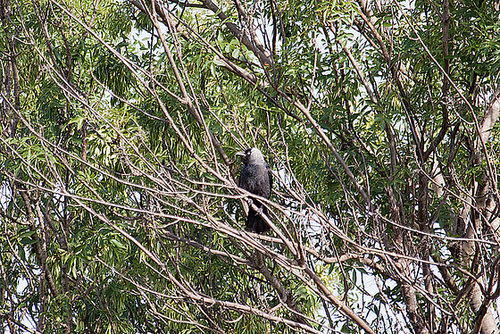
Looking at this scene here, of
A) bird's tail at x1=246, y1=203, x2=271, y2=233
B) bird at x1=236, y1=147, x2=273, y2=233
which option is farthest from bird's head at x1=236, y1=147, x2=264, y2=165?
bird's tail at x1=246, y1=203, x2=271, y2=233

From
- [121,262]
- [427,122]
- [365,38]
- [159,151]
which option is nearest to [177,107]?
[159,151]

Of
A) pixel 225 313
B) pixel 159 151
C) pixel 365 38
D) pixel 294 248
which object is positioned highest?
pixel 365 38

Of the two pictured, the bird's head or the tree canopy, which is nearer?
the tree canopy

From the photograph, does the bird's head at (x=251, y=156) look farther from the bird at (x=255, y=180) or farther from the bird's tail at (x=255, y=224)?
the bird's tail at (x=255, y=224)

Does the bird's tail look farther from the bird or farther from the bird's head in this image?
the bird's head

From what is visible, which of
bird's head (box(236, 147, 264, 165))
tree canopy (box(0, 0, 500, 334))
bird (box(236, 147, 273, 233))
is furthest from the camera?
bird (box(236, 147, 273, 233))

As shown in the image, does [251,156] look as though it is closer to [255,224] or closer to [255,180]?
[255,180]

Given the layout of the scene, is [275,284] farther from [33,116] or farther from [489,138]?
[33,116]

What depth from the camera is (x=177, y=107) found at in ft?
14.8

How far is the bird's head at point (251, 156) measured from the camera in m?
4.55

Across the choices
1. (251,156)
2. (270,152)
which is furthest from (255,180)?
(270,152)

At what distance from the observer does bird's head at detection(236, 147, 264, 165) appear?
4555 mm

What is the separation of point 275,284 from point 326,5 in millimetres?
2229

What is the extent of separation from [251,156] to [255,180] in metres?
0.45
